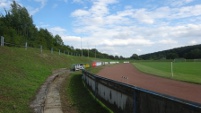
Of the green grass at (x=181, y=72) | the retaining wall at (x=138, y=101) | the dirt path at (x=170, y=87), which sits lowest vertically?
the dirt path at (x=170, y=87)

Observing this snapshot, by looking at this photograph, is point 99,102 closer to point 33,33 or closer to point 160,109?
point 160,109

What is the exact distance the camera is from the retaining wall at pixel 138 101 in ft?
17.2

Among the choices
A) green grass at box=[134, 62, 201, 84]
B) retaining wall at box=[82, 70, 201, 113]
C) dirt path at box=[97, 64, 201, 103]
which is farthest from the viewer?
green grass at box=[134, 62, 201, 84]

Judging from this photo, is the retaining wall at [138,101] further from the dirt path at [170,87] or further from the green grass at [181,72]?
the green grass at [181,72]

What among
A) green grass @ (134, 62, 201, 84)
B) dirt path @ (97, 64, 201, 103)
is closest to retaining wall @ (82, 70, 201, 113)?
dirt path @ (97, 64, 201, 103)

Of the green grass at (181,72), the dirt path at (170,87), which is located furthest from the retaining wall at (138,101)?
the green grass at (181,72)

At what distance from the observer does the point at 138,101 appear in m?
7.22

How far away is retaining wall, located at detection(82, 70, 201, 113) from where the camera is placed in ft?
17.2

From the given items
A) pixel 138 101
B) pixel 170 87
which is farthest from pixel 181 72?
pixel 138 101

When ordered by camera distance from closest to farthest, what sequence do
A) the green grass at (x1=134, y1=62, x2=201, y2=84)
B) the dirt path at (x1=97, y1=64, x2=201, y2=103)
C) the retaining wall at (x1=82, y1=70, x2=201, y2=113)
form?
the retaining wall at (x1=82, y1=70, x2=201, y2=113), the dirt path at (x1=97, y1=64, x2=201, y2=103), the green grass at (x1=134, y1=62, x2=201, y2=84)

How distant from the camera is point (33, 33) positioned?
8681 centimetres

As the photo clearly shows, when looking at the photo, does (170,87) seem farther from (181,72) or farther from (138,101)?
(181,72)

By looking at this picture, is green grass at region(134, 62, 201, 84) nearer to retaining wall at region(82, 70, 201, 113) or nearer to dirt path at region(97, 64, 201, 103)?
dirt path at region(97, 64, 201, 103)

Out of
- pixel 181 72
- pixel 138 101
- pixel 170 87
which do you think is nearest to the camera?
pixel 138 101
